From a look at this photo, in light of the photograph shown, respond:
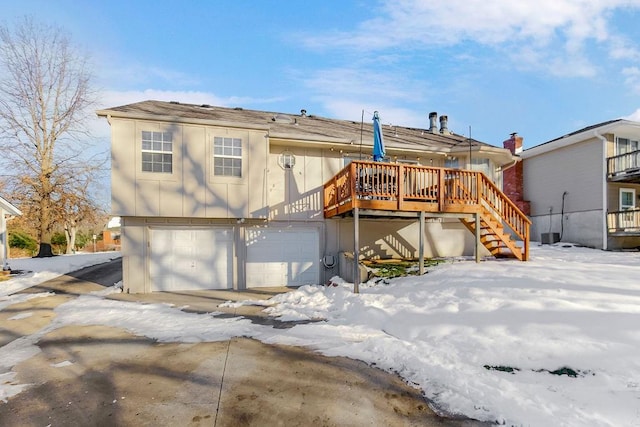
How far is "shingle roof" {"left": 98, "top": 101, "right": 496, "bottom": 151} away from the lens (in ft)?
34.1

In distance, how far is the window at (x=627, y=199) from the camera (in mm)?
15859

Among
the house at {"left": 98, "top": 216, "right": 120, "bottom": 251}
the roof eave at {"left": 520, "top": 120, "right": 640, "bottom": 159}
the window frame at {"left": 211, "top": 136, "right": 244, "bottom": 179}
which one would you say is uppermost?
the roof eave at {"left": 520, "top": 120, "right": 640, "bottom": 159}

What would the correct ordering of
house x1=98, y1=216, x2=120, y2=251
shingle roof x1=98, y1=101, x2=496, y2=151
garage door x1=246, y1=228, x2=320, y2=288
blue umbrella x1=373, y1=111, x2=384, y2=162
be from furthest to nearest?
1. house x1=98, y1=216, x2=120, y2=251
2. garage door x1=246, y1=228, x2=320, y2=288
3. shingle roof x1=98, y1=101, x2=496, y2=151
4. blue umbrella x1=373, y1=111, x2=384, y2=162

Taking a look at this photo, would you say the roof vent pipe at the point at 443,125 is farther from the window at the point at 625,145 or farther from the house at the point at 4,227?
the house at the point at 4,227

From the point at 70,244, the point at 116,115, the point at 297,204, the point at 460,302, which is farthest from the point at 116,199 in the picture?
the point at 70,244

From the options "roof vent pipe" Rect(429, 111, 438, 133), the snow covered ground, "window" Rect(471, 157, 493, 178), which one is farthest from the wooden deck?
"roof vent pipe" Rect(429, 111, 438, 133)

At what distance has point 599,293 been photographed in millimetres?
5371

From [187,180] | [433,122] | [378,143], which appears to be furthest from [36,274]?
[433,122]

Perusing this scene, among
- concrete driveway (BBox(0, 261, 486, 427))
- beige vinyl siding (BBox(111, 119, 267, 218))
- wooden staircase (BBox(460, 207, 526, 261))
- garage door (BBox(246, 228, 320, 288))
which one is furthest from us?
garage door (BBox(246, 228, 320, 288))

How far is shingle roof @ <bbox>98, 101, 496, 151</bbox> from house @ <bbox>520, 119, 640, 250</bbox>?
7.55 meters

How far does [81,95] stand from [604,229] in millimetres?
30482

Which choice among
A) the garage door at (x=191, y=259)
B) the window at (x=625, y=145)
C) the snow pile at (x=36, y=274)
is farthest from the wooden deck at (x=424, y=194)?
the snow pile at (x=36, y=274)

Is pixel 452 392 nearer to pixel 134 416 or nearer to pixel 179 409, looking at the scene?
pixel 179 409

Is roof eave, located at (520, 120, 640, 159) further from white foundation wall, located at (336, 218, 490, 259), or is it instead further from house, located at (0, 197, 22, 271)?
house, located at (0, 197, 22, 271)
